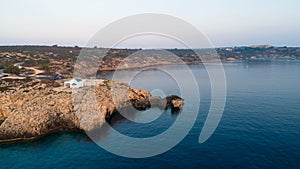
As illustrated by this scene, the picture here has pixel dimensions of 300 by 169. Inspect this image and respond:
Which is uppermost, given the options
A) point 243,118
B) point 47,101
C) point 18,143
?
point 47,101

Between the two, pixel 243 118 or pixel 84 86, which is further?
pixel 84 86

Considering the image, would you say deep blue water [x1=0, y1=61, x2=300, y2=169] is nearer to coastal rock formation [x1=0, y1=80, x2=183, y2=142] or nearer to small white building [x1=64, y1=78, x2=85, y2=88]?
coastal rock formation [x1=0, y1=80, x2=183, y2=142]

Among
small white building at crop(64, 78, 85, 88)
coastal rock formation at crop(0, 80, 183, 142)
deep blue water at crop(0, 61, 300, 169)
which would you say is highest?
small white building at crop(64, 78, 85, 88)

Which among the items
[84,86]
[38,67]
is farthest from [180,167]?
[38,67]

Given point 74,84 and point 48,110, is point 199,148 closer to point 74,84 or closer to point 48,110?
point 48,110

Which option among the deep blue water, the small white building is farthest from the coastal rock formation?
the small white building

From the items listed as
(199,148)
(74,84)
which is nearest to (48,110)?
(74,84)

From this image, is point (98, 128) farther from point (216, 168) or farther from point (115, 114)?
point (216, 168)

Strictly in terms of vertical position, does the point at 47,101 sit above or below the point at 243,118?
above
